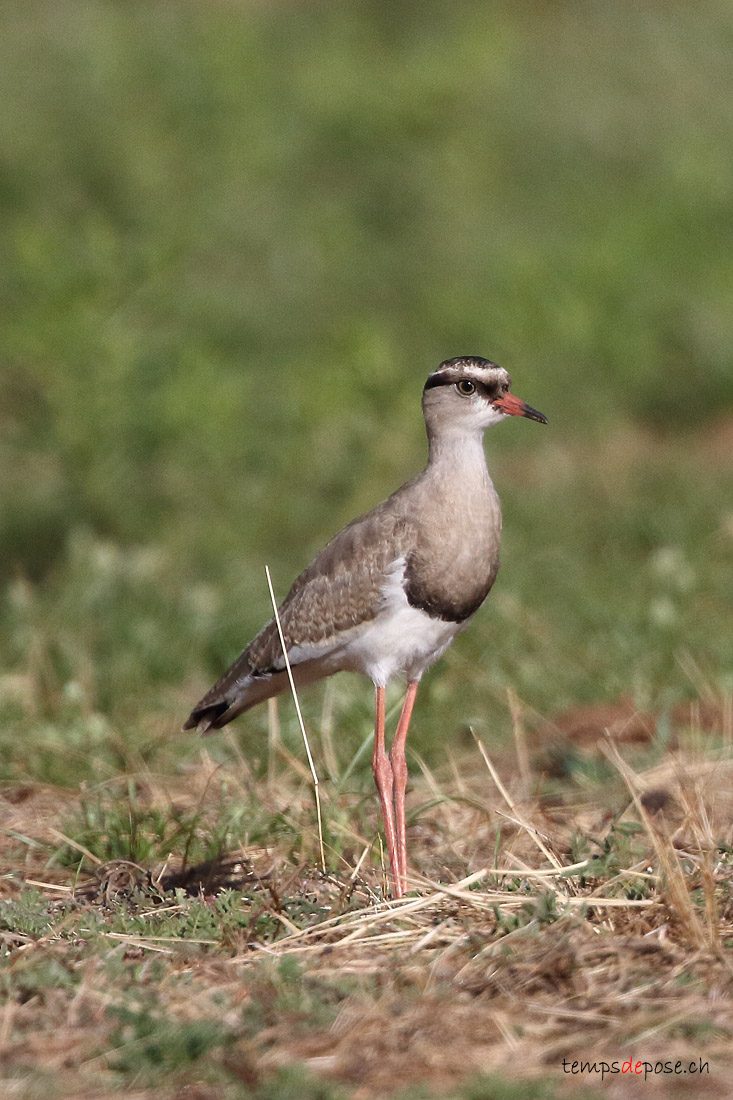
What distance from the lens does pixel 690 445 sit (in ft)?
36.5

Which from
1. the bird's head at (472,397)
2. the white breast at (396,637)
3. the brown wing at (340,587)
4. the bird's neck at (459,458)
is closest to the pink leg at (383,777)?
the white breast at (396,637)

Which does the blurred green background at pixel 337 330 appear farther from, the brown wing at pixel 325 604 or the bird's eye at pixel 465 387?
the bird's eye at pixel 465 387

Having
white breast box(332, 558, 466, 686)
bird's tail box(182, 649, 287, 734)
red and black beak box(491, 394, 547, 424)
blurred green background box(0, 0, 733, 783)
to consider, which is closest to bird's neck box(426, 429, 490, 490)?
red and black beak box(491, 394, 547, 424)

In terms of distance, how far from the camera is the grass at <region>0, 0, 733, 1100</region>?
326 cm

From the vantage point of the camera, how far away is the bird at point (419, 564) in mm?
4281

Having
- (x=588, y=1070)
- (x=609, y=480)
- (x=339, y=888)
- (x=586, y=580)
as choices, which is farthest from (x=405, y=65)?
(x=588, y=1070)

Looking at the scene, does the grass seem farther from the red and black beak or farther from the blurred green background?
the red and black beak

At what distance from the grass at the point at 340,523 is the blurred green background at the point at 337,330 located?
0.03 meters

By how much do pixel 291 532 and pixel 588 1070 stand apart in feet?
20.8

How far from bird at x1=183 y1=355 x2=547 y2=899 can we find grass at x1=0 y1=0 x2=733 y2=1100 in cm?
43

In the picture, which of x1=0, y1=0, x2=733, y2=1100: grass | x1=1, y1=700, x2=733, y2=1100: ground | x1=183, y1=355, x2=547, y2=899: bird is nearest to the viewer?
x1=1, y1=700, x2=733, y2=1100: ground

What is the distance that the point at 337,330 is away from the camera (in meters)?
10.4

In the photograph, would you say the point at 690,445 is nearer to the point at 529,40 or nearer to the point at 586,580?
the point at 586,580

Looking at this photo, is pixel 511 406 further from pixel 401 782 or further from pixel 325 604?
pixel 401 782
